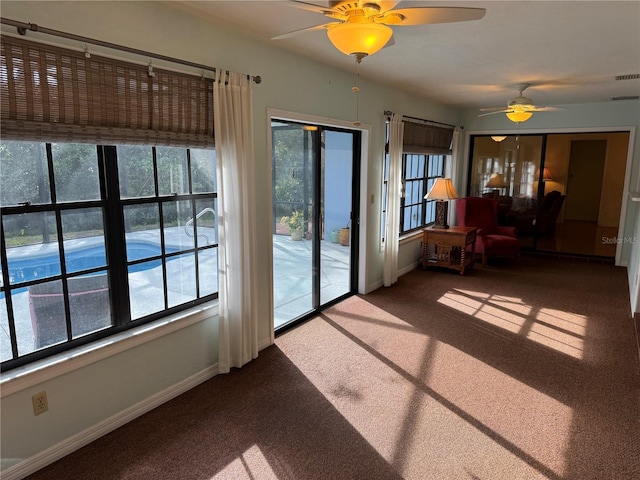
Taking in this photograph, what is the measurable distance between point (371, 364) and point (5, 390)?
2339 millimetres

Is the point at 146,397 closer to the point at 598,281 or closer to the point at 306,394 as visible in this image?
the point at 306,394

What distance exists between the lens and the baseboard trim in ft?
7.06

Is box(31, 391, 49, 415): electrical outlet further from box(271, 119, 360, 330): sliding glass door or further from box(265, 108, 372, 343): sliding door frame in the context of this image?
box(265, 108, 372, 343): sliding door frame

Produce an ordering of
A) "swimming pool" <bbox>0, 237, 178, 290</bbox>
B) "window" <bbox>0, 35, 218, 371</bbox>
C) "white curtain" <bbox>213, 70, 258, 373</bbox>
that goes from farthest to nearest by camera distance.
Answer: "white curtain" <bbox>213, 70, 258, 373</bbox>
"swimming pool" <bbox>0, 237, 178, 290</bbox>
"window" <bbox>0, 35, 218, 371</bbox>

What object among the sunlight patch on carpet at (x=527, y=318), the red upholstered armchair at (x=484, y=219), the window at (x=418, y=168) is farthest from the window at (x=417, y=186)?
the sunlight patch on carpet at (x=527, y=318)

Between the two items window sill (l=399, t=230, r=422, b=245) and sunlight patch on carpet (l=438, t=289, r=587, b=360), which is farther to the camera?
window sill (l=399, t=230, r=422, b=245)

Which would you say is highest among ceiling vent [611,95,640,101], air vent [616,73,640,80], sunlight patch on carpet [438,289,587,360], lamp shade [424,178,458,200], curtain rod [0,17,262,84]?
ceiling vent [611,95,640,101]

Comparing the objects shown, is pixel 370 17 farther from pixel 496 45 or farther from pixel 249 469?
pixel 249 469

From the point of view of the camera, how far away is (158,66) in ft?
8.22

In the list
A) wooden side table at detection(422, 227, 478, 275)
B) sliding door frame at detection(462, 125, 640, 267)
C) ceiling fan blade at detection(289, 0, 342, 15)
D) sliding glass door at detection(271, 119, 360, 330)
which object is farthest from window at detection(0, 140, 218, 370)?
sliding door frame at detection(462, 125, 640, 267)

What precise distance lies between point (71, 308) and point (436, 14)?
238cm

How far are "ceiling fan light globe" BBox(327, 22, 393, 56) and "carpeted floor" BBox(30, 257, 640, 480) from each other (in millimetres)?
2099

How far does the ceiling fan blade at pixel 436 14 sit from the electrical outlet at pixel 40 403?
96.4 inches

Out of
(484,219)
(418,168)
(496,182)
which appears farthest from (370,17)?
(496,182)
